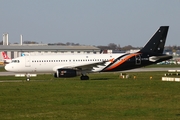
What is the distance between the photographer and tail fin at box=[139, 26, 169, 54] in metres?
59.5

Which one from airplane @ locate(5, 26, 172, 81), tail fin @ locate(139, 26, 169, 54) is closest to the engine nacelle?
airplane @ locate(5, 26, 172, 81)

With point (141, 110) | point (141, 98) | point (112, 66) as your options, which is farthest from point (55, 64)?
point (141, 110)

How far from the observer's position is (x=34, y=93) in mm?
37562

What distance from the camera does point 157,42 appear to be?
5953cm

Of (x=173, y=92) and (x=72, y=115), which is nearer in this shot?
(x=72, y=115)

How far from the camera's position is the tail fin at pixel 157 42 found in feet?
195

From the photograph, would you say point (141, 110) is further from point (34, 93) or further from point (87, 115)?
point (34, 93)

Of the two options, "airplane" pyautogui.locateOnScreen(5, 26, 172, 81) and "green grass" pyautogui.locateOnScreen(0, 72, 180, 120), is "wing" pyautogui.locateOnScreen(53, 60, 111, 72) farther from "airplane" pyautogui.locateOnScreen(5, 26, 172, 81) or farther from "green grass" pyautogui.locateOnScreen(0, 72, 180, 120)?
"green grass" pyautogui.locateOnScreen(0, 72, 180, 120)

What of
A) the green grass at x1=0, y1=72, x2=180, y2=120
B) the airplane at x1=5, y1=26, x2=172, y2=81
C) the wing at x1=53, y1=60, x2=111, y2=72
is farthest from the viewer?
the airplane at x1=5, y1=26, x2=172, y2=81

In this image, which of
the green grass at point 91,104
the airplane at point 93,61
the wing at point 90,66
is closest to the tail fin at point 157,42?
the airplane at point 93,61

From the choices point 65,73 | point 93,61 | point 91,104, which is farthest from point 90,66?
point 91,104

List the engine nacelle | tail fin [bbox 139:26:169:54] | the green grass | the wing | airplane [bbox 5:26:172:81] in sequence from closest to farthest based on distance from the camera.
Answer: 1. the green grass
2. the engine nacelle
3. the wing
4. airplane [bbox 5:26:172:81]
5. tail fin [bbox 139:26:169:54]

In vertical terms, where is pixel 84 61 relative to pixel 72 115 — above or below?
above

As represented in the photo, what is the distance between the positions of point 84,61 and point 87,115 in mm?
33890
